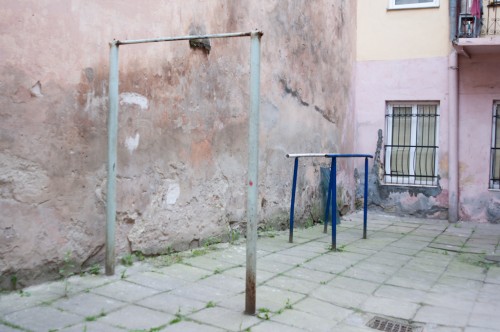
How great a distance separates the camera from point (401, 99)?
9.08 m

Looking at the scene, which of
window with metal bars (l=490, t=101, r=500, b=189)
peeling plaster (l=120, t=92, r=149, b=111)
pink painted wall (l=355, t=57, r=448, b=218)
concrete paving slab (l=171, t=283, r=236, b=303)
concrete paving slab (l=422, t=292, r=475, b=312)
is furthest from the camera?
pink painted wall (l=355, t=57, r=448, b=218)

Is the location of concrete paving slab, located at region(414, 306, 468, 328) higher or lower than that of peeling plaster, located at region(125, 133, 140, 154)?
lower

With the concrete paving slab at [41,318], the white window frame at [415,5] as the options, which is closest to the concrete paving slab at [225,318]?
the concrete paving slab at [41,318]

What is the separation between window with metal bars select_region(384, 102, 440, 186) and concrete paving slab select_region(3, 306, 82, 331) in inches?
291

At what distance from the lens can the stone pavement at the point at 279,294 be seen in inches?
117

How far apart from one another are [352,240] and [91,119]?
12.2 feet

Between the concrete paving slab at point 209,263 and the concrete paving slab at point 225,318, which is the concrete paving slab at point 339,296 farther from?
the concrete paving slab at point 209,263

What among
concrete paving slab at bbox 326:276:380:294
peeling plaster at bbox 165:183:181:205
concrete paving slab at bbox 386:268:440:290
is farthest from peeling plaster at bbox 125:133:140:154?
concrete paving slab at bbox 386:268:440:290

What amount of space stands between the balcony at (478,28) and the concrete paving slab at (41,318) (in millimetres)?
7292

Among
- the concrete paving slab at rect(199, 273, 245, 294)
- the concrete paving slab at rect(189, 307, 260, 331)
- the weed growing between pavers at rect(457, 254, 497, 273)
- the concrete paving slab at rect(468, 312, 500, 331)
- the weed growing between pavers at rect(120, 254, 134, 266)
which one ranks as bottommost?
the weed growing between pavers at rect(457, 254, 497, 273)

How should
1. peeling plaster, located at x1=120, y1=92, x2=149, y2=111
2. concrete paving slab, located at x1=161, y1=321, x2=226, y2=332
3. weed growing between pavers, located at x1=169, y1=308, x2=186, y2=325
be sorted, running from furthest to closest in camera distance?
peeling plaster, located at x1=120, y1=92, x2=149, y2=111, weed growing between pavers, located at x1=169, y1=308, x2=186, y2=325, concrete paving slab, located at x1=161, y1=321, x2=226, y2=332

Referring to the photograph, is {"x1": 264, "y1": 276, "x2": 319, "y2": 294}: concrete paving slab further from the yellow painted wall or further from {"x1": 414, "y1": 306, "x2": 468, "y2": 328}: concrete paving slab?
the yellow painted wall

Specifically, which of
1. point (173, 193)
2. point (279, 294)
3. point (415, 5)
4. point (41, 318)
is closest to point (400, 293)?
point (279, 294)

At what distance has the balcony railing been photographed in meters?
8.04
